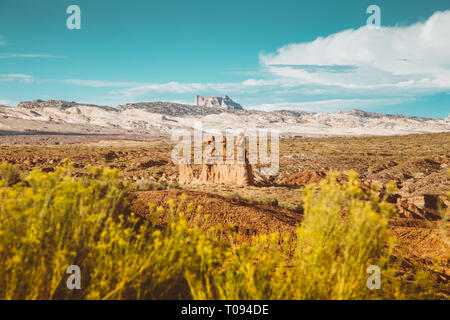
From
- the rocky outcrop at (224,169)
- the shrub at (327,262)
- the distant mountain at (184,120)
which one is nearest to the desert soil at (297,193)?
the shrub at (327,262)

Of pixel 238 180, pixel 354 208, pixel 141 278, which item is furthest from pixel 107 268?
pixel 238 180

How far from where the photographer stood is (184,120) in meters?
160

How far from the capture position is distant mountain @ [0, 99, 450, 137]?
129 m

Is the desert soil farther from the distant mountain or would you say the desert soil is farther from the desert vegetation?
the distant mountain

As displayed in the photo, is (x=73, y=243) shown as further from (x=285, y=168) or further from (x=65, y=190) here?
(x=285, y=168)

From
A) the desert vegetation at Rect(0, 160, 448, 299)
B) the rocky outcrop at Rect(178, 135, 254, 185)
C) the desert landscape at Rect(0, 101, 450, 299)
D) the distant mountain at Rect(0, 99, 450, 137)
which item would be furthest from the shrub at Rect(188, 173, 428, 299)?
the distant mountain at Rect(0, 99, 450, 137)

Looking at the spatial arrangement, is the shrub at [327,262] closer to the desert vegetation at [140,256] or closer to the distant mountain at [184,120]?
the desert vegetation at [140,256]

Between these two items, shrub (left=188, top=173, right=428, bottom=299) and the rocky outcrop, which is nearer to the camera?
shrub (left=188, top=173, right=428, bottom=299)

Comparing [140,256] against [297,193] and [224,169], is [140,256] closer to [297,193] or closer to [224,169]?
[297,193]

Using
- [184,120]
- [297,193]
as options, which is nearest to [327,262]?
[297,193]

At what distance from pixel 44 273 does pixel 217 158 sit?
674 inches

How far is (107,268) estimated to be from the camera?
3.07 m

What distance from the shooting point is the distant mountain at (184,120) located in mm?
129000
